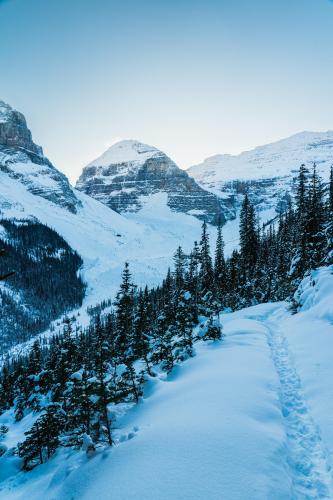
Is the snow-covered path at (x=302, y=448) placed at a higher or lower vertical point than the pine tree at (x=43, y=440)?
higher

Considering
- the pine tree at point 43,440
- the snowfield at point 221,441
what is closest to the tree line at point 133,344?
the pine tree at point 43,440

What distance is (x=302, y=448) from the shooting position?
6758 millimetres

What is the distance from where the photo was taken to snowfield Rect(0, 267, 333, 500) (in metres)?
5.57

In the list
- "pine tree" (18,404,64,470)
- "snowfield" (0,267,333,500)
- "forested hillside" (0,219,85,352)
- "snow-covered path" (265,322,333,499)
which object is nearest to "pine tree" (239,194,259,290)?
"snowfield" (0,267,333,500)

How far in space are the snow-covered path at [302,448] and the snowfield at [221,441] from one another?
0.07ft

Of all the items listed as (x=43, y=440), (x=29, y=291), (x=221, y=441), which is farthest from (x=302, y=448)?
(x=29, y=291)

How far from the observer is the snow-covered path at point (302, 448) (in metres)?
5.52

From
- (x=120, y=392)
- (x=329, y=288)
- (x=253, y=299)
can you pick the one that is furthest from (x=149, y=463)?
(x=253, y=299)

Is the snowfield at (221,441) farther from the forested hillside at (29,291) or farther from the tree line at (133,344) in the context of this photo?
the forested hillside at (29,291)

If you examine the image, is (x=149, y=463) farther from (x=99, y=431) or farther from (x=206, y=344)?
(x=206, y=344)

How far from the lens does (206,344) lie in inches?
741

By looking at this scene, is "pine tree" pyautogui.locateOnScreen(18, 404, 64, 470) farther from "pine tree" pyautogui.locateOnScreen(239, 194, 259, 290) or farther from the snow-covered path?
"pine tree" pyautogui.locateOnScreen(239, 194, 259, 290)

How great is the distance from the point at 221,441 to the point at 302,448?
1.90 metres

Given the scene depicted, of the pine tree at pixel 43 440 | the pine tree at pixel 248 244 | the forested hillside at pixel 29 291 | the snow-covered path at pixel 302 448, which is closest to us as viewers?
the snow-covered path at pixel 302 448
